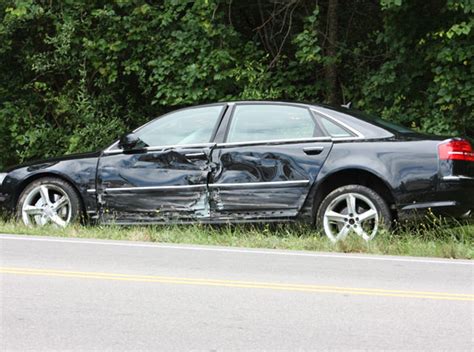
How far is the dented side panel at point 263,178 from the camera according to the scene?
9.41 metres

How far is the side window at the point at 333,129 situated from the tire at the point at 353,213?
0.60m

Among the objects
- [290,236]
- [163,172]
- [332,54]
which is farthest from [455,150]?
[332,54]

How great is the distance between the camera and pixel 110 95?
15062 millimetres

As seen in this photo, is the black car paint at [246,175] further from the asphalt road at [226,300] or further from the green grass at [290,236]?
the asphalt road at [226,300]

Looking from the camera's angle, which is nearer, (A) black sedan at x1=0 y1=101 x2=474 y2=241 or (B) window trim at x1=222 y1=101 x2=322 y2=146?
(A) black sedan at x1=0 y1=101 x2=474 y2=241

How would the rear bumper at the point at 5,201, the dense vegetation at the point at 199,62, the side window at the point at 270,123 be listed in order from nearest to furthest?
the side window at the point at 270,123, the rear bumper at the point at 5,201, the dense vegetation at the point at 199,62

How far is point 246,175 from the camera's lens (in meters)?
9.70

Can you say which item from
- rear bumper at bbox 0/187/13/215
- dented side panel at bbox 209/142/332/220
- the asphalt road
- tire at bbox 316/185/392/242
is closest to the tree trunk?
dented side panel at bbox 209/142/332/220

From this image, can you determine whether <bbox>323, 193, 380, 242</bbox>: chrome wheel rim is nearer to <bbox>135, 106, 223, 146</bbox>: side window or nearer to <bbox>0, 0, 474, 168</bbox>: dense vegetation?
<bbox>135, 106, 223, 146</bbox>: side window

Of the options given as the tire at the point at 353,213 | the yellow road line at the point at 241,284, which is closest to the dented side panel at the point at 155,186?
the tire at the point at 353,213

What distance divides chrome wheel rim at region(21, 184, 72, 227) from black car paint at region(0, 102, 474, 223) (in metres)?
0.20

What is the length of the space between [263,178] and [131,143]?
5.61ft

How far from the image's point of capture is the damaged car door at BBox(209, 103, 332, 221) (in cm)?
945

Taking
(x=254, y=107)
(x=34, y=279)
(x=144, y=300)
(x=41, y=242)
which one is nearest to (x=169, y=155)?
(x=254, y=107)
